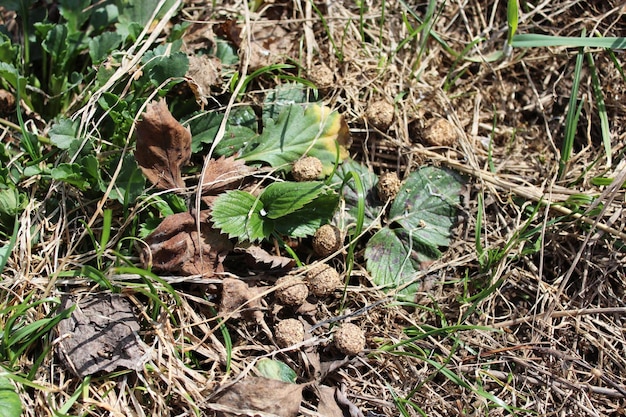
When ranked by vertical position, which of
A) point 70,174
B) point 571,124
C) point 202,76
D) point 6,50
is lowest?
point 571,124

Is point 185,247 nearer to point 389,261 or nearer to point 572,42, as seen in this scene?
point 389,261

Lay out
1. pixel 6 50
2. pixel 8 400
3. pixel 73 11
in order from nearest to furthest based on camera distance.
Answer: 1. pixel 8 400
2. pixel 6 50
3. pixel 73 11

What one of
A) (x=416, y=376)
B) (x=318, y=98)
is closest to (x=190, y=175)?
(x=318, y=98)

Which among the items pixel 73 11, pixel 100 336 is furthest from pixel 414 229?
pixel 73 11

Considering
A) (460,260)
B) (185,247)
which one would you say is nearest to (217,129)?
(185,247)

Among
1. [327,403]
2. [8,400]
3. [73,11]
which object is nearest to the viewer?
[8,400]

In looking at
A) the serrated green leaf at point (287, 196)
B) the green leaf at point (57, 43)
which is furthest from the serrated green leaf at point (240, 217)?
the green leaf at point (57, 43)

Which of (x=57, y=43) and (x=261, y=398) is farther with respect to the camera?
(x=57, y=43)

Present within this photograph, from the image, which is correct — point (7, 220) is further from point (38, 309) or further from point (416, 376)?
point (416, 376)

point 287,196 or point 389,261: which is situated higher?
point 287,196
